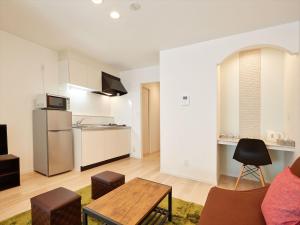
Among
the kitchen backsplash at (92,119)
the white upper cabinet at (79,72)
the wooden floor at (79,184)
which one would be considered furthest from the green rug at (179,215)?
the white upper cabinet at (79,72)

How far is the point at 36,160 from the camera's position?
3180 mm

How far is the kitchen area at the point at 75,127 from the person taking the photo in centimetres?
306

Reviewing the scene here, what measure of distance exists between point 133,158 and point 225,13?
3.88 meters

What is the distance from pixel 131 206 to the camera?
4.48 feet

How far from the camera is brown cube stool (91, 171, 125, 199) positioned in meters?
2.06

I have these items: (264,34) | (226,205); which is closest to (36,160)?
(226,205)

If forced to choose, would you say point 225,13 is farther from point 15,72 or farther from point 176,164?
point 15,72

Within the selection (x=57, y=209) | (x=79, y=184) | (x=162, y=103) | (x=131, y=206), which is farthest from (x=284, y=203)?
(x=79, y=184)

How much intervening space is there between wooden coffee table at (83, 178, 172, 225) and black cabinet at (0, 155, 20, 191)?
206 centimetres

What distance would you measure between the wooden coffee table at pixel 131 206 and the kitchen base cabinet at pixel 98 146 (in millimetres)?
1958

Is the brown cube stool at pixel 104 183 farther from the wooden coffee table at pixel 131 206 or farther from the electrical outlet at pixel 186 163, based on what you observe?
the electrical outlet at pixel 186 163

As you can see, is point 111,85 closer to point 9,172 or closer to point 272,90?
point 9,172

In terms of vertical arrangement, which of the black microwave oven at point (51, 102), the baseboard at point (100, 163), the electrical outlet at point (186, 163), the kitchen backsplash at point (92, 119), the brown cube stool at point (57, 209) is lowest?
the baseboard at point (100, 163)

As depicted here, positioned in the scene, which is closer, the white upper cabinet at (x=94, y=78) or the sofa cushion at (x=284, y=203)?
the sofa cushion at (x=284, y=203)
